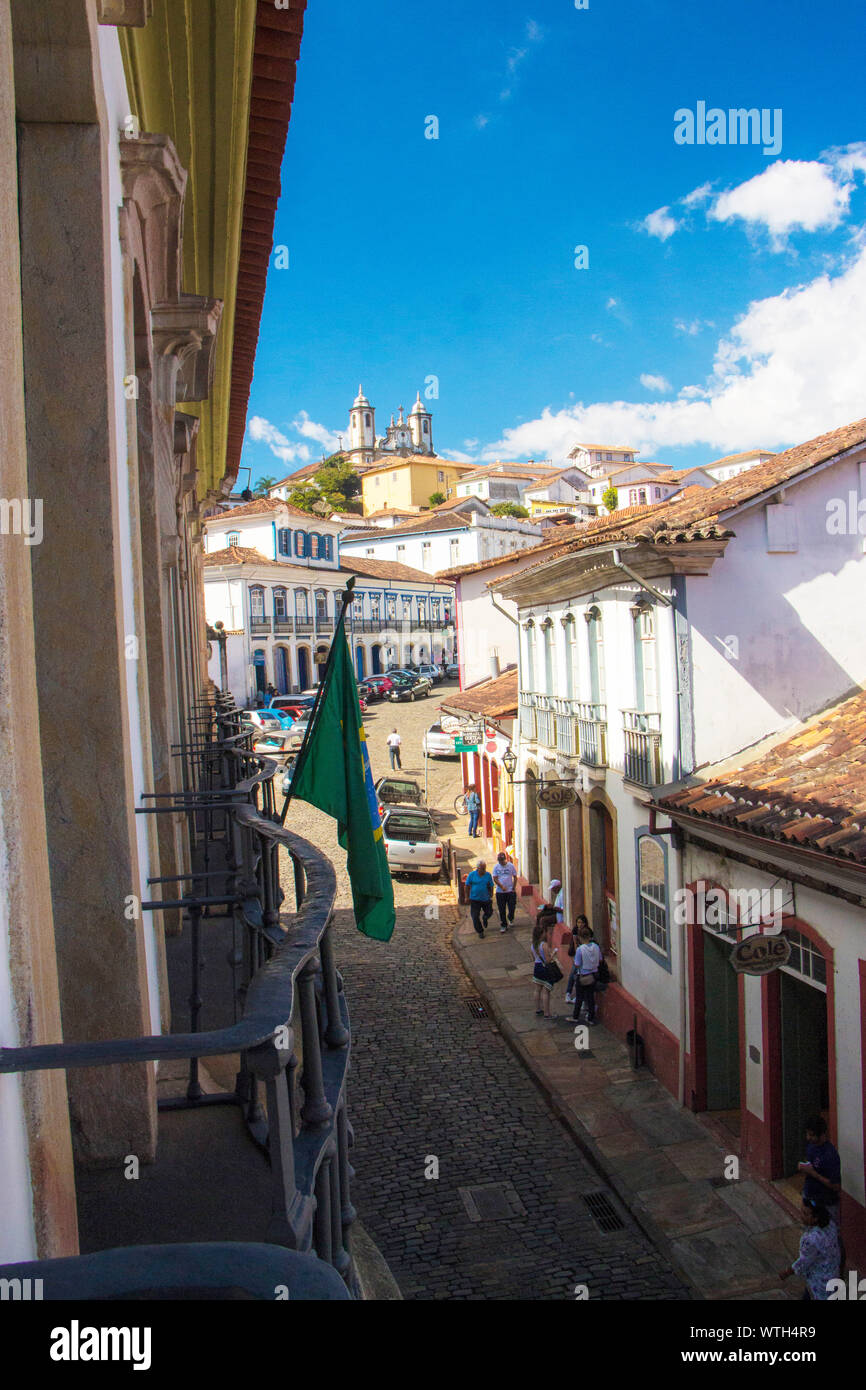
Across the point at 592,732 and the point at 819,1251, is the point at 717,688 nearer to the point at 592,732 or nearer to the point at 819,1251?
the point at 592,732

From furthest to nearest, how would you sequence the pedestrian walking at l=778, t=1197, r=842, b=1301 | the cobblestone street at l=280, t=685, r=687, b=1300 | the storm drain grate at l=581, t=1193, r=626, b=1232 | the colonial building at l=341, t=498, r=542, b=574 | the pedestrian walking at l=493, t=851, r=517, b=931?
the colonial building at l=341, t=498, r=542, b=574, the pedestrian walking at l=493, t=851, r=517, b=931, the storm drain grate at l=581, t=1193, r=626, b=1232, the cobblestone street at l=280, t=685, r=687, b=1300, the pedestrian walking at l=778, t=1197, r=842, b=1301

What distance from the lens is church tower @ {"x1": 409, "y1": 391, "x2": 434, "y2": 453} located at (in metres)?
136

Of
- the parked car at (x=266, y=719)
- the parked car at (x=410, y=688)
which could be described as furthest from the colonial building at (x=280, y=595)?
the parked car at (x=266, y=719)

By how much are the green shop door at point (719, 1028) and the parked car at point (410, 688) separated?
40349 mm

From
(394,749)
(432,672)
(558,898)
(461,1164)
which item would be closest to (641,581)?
(461,1164)

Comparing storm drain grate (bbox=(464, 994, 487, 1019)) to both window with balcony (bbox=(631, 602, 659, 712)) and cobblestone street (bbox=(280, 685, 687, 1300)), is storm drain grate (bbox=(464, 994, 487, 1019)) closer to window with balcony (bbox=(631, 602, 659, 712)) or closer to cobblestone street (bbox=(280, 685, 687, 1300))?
cobblestone street (bbox=(280, 685, 687, 1300))

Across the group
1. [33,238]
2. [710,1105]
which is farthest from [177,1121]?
[710,1105]

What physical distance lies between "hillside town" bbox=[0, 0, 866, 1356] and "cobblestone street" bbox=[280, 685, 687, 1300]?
6cm

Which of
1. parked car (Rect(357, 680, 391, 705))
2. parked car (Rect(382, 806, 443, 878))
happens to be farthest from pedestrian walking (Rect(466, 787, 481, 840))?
parked car (Rect(357, 680, 391, 705))

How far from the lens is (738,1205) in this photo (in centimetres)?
953

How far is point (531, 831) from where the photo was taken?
67.8 ft

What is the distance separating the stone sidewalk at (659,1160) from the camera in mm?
8578
